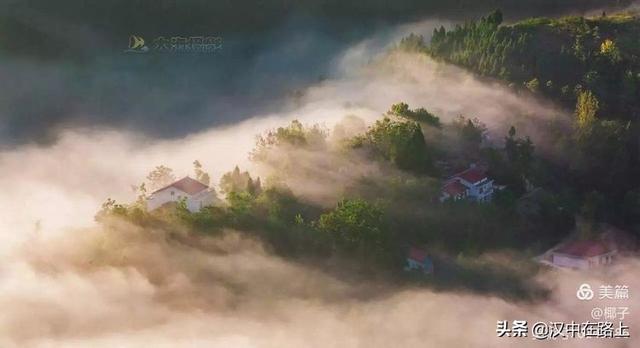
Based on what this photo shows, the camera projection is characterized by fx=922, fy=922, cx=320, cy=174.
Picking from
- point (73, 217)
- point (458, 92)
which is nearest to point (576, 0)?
point (458, 92)

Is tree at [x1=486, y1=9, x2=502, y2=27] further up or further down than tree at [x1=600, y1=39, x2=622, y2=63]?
further up

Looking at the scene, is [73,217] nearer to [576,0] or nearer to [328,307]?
[328,307]

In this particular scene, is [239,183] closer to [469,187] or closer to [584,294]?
[469,187]

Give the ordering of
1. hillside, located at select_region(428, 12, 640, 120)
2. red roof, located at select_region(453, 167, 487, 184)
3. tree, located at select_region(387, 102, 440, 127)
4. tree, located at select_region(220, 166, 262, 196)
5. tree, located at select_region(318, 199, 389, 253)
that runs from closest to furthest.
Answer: tree, located at select_region(318, 199, 389, 253)
tree, located at select_region(220, 166, 262, 196)
red roof, located at select_region(453, 167, 487, 184)
tree, located at select_region(387, 102, 440, 127)
hillside, located at select_region(428, 12, 640, 120)

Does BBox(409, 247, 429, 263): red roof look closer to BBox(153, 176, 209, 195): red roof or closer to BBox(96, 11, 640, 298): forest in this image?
BBox(96, 11, 640, 298): forest

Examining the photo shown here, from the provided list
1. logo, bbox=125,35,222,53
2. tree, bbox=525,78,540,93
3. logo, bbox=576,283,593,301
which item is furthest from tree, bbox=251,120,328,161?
logo, bbox=576,283,593,301

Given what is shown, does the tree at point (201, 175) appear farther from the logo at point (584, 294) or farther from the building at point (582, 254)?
the logo at point (584, 294)

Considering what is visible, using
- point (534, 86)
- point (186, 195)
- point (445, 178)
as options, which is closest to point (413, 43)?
point (534, 86)
